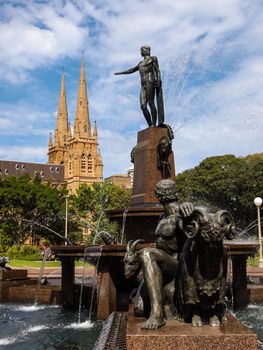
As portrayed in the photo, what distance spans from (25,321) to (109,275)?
198 centimetres

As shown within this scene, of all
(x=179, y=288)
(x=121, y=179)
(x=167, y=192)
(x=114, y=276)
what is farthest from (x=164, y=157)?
(x=121, y=179)

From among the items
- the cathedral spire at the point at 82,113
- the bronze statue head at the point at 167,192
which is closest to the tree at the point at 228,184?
the bronze statue head at the point at 167,192

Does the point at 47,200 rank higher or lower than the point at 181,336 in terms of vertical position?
higher

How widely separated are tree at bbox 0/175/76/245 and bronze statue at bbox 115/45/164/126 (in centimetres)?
4513

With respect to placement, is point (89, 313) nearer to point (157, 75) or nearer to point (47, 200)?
point (157, 75)

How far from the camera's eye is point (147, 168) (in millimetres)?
12820

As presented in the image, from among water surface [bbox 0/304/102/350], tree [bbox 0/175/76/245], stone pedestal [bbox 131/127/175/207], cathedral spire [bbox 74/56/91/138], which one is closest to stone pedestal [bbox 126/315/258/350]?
water surface [bbox 0/304/102/350]

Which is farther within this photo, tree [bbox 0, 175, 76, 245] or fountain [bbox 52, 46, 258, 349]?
tree [bbox 0, 175, 76, 245]

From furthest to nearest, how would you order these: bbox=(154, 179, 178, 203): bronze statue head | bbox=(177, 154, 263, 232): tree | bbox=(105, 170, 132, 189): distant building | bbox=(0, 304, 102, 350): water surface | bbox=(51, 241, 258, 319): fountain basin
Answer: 1. bbox=(105, 170, 132, 189): distant building
2. bbox=(177, 154, 263, 232): tree
3. bbox=(51, 241, 258, 319): fountain basin
4. bbox=(0, 304, 102, 350): water surface
5. bbox=(154, 179, 178, 203): bronze statue head

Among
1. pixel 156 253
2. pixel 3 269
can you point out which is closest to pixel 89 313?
pixel 3 269

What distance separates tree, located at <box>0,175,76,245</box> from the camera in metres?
58.3

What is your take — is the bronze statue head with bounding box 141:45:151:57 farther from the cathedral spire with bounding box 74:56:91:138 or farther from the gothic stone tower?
the cathedral spire with bounding box 74:56:91:138

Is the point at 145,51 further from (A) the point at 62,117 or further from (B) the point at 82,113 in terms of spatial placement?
(A) the point at 62,117

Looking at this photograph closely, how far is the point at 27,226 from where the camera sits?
59906 mm
